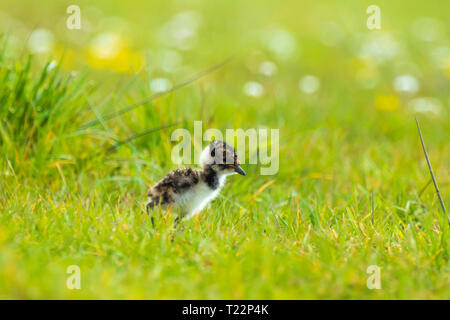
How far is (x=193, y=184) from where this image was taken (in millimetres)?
3936

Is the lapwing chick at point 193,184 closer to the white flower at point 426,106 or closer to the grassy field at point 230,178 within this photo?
the grassy field at point 230,178

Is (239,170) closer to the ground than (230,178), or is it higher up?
closer to the ground

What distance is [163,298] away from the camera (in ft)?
9.41

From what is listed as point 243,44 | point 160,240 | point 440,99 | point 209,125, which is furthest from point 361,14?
point 160,240

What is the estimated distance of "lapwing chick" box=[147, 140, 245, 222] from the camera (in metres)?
3.91

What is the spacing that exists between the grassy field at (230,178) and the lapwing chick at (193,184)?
0.13 m

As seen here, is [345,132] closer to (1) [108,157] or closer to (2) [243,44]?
(1) [108,157]

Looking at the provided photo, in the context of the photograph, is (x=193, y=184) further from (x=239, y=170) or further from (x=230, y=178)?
(x=230, y=178)

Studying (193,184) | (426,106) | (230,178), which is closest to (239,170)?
(193,184)

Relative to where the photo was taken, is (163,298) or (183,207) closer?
(163,298)

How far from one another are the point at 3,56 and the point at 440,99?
5494 mm

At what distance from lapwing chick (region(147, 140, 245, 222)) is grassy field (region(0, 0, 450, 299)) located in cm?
13

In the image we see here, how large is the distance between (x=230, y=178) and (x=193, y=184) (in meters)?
0.81

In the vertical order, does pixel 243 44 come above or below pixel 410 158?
above
